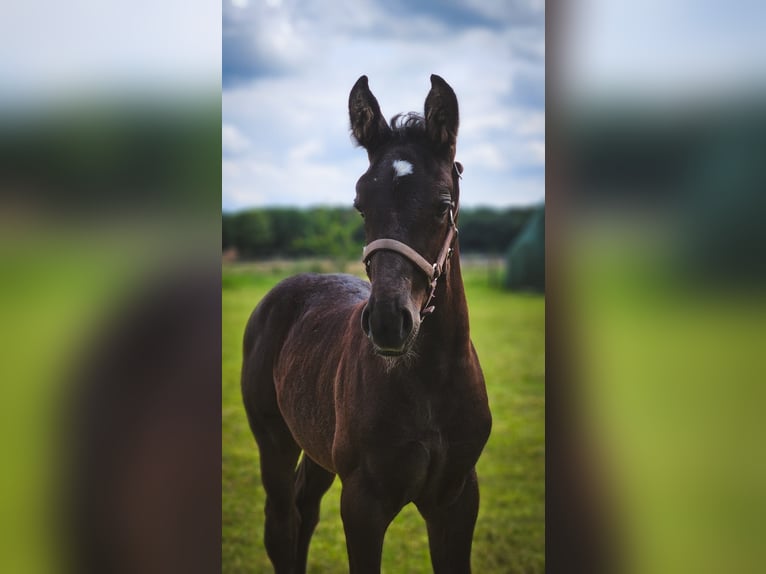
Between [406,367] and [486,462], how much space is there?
131 cm

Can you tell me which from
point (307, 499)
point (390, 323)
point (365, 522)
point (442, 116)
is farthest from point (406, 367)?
point (307, 499)

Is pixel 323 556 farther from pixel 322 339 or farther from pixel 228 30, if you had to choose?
pixel 228 30

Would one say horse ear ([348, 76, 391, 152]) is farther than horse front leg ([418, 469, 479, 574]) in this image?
No

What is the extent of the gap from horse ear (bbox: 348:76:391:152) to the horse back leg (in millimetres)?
1516

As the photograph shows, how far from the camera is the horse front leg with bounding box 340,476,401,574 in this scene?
1.68 meters

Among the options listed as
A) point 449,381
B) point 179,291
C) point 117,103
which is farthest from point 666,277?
point 117,103

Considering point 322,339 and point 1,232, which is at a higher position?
point 1,232

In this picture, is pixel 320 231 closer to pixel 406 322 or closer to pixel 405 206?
pixel 405 206

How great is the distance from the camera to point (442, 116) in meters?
1.65

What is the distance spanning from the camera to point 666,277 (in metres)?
1.50

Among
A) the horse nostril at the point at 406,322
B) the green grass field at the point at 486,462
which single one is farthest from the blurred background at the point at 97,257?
the green grass field at the point at 486,462

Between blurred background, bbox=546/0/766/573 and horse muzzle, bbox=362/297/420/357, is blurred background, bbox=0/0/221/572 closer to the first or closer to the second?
horse muzzle, bbox=362/297/420/357

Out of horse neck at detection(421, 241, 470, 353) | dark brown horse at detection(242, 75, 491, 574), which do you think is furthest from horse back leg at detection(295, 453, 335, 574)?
horse neck at detection(421, 241, 470, 353)

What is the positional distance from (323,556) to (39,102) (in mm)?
2194
